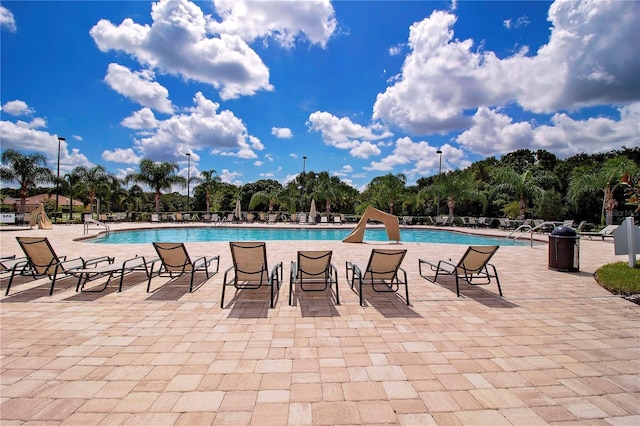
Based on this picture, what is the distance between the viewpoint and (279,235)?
18.9m

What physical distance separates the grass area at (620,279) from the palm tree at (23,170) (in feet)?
114

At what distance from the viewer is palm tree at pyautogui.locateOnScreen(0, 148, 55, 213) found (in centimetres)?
2495

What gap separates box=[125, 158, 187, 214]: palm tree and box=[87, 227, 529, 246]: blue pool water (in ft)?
39.7

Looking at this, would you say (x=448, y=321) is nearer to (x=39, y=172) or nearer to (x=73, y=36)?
(x=73, y=36)

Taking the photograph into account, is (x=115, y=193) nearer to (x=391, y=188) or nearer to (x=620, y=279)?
(x=391, y=188)

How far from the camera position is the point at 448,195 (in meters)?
26.5

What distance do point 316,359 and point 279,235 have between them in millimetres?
16120

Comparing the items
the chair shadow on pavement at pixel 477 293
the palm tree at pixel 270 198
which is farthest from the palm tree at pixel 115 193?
the chair shadow on pavement at pixel 477 293

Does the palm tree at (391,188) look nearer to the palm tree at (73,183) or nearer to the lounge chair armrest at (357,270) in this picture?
the lounge chair armrest at (357,270)

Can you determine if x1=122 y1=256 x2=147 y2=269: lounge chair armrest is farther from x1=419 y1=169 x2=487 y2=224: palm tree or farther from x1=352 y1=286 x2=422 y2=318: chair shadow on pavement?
x1=419 y1=169 x2=487 y2=224: palm tree

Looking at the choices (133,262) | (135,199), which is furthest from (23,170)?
(133,262)

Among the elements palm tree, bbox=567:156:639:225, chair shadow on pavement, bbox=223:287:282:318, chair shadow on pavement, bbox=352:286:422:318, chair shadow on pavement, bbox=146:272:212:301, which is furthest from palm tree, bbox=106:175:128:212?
palm tree, bbox=567:156:639:225

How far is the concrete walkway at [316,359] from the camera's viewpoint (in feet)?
7.27

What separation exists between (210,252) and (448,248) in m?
8.39
